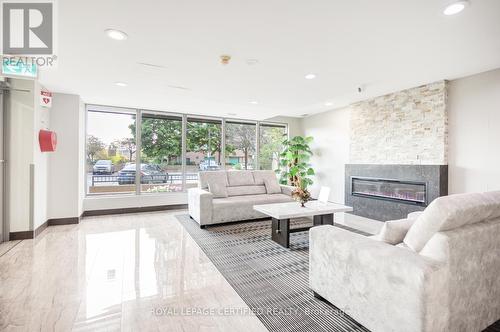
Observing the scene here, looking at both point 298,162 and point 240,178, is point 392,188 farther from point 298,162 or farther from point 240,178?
point 240,178

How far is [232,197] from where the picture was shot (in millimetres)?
4730

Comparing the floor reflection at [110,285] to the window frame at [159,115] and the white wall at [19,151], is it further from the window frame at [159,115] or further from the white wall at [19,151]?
the window frame at [159,115]

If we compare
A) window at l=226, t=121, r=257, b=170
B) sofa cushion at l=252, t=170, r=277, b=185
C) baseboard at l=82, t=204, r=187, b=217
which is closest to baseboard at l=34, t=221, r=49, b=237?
baseboard at l=82, t=204, r=187, b=217

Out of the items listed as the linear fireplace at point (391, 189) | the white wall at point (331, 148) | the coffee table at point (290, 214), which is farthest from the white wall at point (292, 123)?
the coffee table at point (290, 214)

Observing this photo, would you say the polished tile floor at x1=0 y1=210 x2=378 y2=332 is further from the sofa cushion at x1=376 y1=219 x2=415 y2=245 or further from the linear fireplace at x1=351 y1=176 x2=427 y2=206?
the linear fireplace at x1=351 y1=176 x2=427 y2=206

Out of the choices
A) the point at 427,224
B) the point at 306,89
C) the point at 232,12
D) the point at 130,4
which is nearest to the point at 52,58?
the point at 130,4

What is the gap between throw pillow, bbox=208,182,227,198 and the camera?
15.3 feet

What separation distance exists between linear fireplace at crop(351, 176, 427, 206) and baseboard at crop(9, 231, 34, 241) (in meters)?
5.77

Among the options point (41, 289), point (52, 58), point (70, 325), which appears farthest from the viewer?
point (52, 58)

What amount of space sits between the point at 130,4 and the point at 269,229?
3.42 metres

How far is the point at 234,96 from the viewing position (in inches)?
179

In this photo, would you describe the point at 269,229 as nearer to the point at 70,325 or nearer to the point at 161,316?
the point at 161,316

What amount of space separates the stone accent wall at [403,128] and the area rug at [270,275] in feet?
7.89

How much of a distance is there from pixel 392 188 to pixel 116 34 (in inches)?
192
